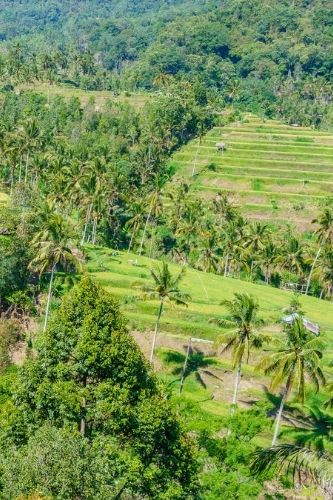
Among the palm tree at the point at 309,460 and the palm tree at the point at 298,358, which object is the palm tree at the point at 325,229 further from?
the palm tree at the point at 309,460

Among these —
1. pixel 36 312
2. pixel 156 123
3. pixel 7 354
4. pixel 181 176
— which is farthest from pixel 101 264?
pixel 156 123

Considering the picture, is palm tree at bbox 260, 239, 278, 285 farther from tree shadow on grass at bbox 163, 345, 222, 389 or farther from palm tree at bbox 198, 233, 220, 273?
tree shadow on grass at bbox 163, 345, 222, 389

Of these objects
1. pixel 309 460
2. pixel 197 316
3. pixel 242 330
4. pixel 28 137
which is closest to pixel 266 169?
pixel 28 137

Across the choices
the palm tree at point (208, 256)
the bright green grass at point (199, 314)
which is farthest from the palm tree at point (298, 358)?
the palm tree at point (208, 256)

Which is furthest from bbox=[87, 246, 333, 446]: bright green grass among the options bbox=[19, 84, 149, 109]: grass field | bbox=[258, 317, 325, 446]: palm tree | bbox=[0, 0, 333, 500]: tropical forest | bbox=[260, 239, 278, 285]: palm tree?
bbox=[19, 84, 149, 109]: grass field

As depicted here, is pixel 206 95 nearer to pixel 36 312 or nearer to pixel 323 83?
pixel 323 83
